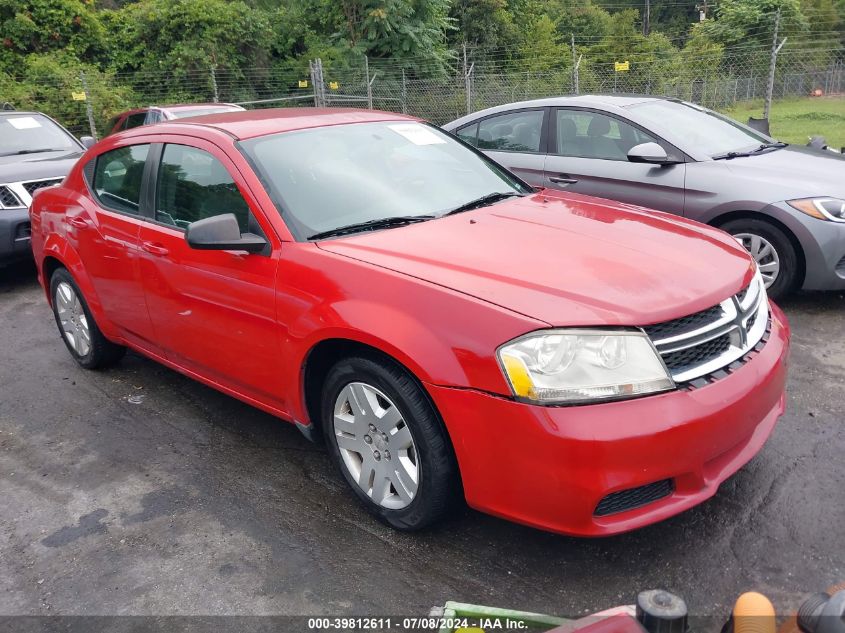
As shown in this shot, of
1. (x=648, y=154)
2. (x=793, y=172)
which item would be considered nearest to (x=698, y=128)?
(x=648, y=154)

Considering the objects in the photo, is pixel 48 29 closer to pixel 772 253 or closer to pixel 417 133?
pixel 417 133

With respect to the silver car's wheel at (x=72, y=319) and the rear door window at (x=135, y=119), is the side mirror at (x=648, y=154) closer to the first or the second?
the silver car's wheel at (x=72, y=319)

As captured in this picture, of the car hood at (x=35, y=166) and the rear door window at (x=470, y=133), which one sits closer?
the rear door window at (x=470, y=133)

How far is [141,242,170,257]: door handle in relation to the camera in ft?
11.9

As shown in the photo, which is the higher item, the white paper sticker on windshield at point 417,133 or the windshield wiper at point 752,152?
the white paper sticker on windshield at point 417,133

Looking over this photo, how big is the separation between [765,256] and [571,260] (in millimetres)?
2954

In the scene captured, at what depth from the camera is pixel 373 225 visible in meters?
3.15

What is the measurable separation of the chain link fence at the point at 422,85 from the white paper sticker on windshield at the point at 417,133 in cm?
1017

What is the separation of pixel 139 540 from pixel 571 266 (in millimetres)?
2061

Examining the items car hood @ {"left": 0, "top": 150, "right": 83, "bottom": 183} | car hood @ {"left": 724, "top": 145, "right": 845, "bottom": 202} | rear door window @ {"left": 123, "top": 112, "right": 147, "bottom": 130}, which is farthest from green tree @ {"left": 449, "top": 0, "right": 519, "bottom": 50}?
car hood @ {"left": 724, "top": 145, "right": 845, "bottom": 202}

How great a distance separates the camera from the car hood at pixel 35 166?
22.7 feet

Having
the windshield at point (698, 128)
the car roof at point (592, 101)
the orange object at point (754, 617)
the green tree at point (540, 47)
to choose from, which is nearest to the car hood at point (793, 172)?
the windshield at point (698, 128)

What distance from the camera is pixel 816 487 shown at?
3010mm

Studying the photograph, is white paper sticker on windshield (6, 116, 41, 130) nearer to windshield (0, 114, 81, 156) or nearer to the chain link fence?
windshield (0, 114, 81, 156)
